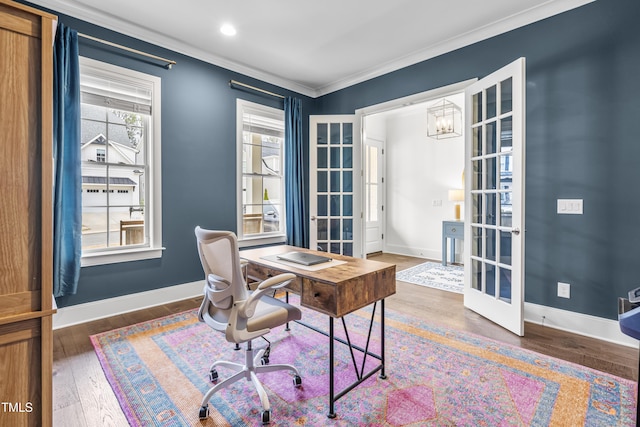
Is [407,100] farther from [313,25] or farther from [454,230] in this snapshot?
[454,230]

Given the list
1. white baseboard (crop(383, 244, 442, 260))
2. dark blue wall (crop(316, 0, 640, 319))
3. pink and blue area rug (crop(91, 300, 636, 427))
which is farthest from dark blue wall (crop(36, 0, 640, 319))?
white baseboard (crop(383, 244, 442, 260))

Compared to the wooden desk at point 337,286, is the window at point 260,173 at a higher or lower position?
higher

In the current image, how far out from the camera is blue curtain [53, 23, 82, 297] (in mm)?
2537

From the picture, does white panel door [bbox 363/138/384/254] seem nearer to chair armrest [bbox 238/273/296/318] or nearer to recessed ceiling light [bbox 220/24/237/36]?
recessed ceiling light [bbox 220/24/237/36]

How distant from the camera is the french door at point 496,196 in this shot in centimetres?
257

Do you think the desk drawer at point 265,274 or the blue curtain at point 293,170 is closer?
the desk drawer at point 265,274

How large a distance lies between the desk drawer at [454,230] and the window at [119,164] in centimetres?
427

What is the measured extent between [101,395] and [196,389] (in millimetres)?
535

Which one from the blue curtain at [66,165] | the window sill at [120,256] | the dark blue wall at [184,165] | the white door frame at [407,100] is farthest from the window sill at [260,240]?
the blue curtain at [66,165]

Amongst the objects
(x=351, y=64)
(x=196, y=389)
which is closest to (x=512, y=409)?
(x=196, y=389)

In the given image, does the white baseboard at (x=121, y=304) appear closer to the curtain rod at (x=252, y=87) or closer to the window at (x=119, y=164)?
the window at (x=119, y=164)

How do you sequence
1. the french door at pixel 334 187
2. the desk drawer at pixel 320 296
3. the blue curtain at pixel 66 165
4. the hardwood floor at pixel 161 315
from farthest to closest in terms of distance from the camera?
the french door at pixel 334 187 < the blue curtain at pixel 66 165 < the hardwood floor at pixel 161 315 < the desk drawer at pixel 320 296

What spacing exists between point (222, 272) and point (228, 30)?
261cm

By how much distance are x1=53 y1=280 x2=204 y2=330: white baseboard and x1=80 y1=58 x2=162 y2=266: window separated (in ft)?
1.27
